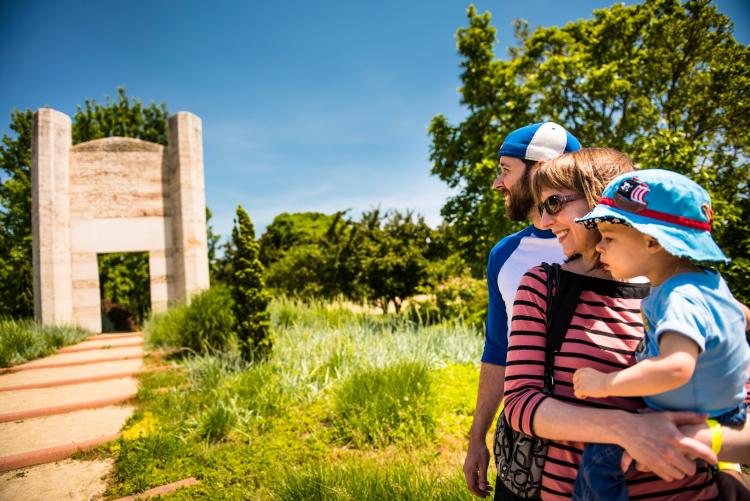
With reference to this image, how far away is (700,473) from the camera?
0.94m

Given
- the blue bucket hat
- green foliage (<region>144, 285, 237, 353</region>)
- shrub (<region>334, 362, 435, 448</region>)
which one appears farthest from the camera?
green foliage (<region>144, 285, 237, 353</region>)

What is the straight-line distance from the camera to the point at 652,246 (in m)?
0.99

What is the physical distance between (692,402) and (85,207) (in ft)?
41.3

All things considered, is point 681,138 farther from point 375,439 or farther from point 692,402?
point 692,402

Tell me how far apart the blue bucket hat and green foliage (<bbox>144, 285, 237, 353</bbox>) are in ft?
20.9

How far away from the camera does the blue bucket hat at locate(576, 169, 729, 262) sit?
93 cm

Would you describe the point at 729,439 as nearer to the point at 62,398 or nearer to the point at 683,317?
the point at 683,317

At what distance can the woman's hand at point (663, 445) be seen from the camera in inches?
32.4

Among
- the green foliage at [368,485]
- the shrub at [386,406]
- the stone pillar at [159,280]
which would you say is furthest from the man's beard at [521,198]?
the stone pillar at [159,280]

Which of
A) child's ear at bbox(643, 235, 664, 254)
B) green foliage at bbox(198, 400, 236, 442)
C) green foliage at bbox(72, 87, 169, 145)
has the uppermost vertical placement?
green foliage at bbox(72, 87, 169, 145)

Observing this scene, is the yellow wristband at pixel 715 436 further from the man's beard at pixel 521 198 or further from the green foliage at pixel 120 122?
the green foliage at pixel 120 122

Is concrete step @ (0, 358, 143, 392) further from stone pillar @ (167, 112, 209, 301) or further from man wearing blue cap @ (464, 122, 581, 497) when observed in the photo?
man wearing blue cap @ (464, 122, 581, 497)

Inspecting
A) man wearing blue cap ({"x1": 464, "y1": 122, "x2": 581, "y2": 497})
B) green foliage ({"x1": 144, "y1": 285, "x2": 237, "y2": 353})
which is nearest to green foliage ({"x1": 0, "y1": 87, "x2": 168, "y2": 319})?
green foliage ({"x1": 144, "y1": 285, "x2": 237, "y2": 353})

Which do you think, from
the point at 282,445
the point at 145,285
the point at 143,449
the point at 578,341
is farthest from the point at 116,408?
the point at 145,285
